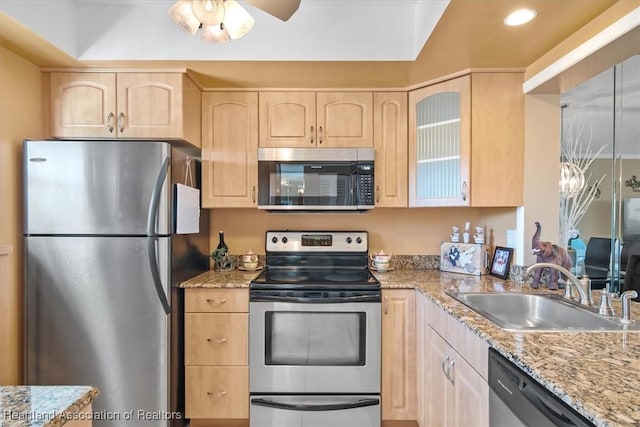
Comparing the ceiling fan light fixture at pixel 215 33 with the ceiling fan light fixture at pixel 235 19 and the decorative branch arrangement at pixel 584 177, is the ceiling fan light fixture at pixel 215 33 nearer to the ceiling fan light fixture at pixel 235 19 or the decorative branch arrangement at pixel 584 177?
the ceiling fan light fixture at pixel 235 19

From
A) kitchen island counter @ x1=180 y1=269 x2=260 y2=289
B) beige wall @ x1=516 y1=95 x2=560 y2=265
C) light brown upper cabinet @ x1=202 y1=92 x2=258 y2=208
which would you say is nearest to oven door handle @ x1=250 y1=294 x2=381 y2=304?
kitchen island counter @ x1=180 y1=269 x2=260 y2=289

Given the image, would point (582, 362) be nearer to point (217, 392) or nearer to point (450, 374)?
point (450, 374)

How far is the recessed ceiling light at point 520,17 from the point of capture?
1.40 meters

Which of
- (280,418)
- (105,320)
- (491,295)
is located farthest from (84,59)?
(491,295)

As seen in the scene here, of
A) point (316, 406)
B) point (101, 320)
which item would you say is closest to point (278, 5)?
point (101, 320)

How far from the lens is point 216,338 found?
6.57 feet

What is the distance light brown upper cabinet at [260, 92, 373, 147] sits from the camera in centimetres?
231

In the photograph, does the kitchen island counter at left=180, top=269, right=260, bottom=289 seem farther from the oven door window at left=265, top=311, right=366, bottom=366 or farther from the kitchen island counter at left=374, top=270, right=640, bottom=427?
the kitchen island counter at left=374, top=270, right=640, bottom=427

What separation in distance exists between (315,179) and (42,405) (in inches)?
70.4

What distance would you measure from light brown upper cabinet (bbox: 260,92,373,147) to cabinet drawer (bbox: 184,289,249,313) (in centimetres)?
104

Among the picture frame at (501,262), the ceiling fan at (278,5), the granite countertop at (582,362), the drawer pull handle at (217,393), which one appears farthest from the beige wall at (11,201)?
the picture frame at (501,262)

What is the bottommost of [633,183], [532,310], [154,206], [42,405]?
[532,310]

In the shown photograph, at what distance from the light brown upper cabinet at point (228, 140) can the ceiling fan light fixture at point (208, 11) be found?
1.14m

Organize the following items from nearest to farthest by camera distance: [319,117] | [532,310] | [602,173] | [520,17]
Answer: [520,17]
[532,310]
[319,117]
[602,173]
